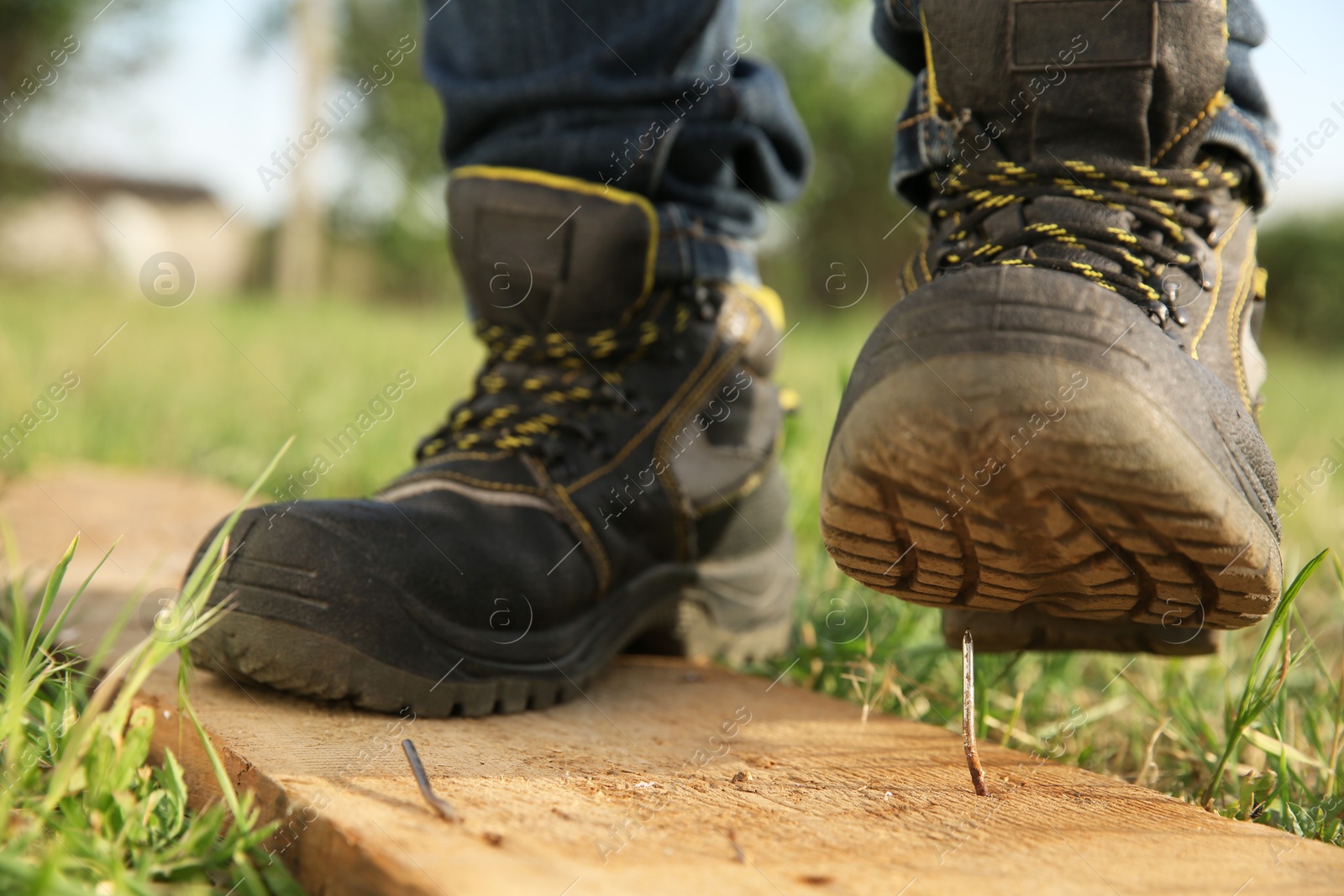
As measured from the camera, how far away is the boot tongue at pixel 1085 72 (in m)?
0.93

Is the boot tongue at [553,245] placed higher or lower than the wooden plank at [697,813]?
higher

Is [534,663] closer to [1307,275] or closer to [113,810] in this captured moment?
[113,810]

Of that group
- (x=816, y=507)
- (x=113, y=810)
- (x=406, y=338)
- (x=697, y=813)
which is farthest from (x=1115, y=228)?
(x=406, y=338)

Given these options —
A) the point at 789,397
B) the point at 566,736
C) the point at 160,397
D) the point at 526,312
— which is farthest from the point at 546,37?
the point at 160,397

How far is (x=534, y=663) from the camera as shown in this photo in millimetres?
1219

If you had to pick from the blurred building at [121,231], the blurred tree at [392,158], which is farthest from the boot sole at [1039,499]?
the blurred tree at [392,158]

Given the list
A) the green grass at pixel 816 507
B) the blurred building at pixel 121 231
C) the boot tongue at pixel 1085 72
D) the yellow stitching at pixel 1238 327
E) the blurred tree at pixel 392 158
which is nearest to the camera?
the boot tongue at pixel 1085 72

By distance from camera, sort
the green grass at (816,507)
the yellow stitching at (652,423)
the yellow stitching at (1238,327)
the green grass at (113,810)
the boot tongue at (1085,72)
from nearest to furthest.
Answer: the green grass at (113,810) → the boot tongue at (1085,72) → the yellow stitching at (1238,327) → the green grass at (816,507) → the yellow stitching at (652,423)

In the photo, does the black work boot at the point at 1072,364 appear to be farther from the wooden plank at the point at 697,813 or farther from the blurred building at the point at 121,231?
the blurred building at the point at 121,231

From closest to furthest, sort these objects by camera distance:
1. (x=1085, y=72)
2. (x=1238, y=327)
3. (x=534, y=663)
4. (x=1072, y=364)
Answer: (x=1072, y=364)
(x=1085, y=72)
(x=1238, y=327)
(x=534, y=663)

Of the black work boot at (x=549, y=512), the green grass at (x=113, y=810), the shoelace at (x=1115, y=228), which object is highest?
the shoelace at (x=1115, y=228)

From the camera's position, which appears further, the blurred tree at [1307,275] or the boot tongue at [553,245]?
the blurred tree at [1307,275]

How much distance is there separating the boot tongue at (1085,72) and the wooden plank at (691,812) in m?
0.62

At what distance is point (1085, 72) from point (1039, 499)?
0.42 metres
